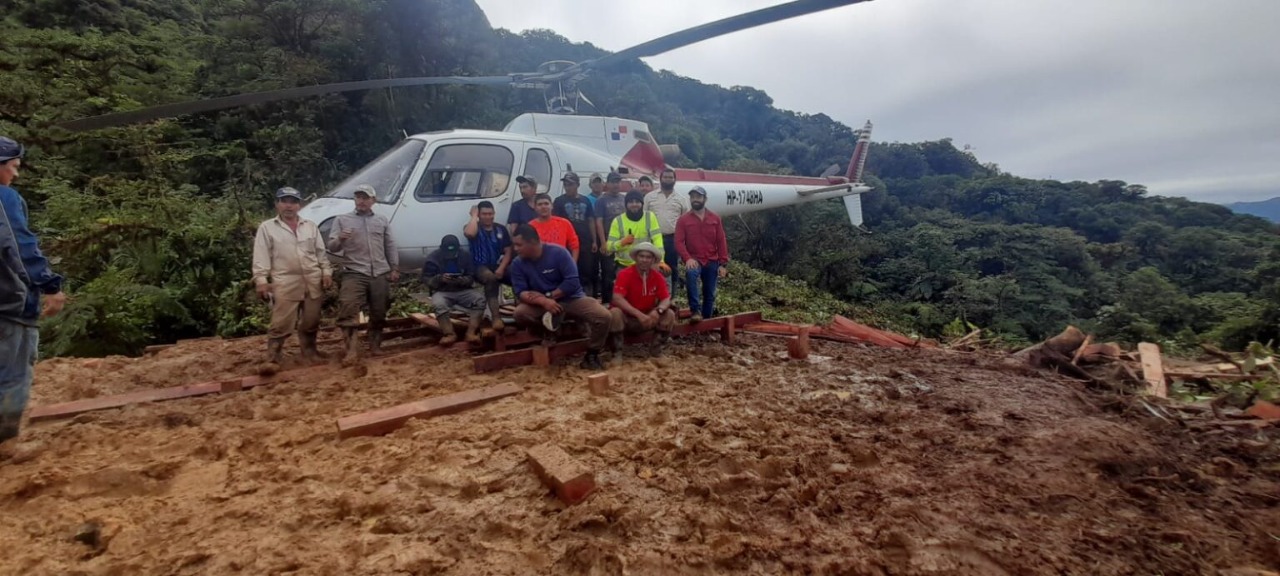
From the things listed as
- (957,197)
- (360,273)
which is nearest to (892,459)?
(360,273)

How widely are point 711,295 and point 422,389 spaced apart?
3368mm

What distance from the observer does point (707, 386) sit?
4.47 metres

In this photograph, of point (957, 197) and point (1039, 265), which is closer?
point (1039, 265)

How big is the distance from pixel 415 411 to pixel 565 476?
4.97 feet

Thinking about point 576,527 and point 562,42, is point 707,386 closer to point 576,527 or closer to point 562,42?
point 576,527

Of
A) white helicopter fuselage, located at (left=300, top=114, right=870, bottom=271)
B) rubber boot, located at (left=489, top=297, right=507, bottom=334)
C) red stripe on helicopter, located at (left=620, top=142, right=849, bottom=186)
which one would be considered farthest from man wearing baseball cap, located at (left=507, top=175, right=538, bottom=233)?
red stripe on helicopter, located at (left=620, top=142, right=849, bottom=186)

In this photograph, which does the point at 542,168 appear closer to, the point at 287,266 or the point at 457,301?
the point at 457,301

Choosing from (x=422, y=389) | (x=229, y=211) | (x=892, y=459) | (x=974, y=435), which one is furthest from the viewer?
(x=229, y=211)

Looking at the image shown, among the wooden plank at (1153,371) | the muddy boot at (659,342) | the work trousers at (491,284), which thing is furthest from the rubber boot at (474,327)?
the wooden plank at (1153,371)

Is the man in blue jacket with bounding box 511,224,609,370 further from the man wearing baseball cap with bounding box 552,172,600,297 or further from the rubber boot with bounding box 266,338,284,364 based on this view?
the rubber boot with bounding box 266,338,284,364

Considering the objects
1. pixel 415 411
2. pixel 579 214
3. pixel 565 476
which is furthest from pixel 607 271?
pixel 565 476

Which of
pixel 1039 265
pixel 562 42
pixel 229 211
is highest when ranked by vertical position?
pixel 562 42

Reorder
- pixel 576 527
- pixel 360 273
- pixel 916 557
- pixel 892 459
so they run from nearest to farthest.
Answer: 1. pixel 916 557
2. pixel 576 527
3. pixel 892 459
4. pixel 360 273

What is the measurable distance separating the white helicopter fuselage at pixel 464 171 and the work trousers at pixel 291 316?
69 centimetres
